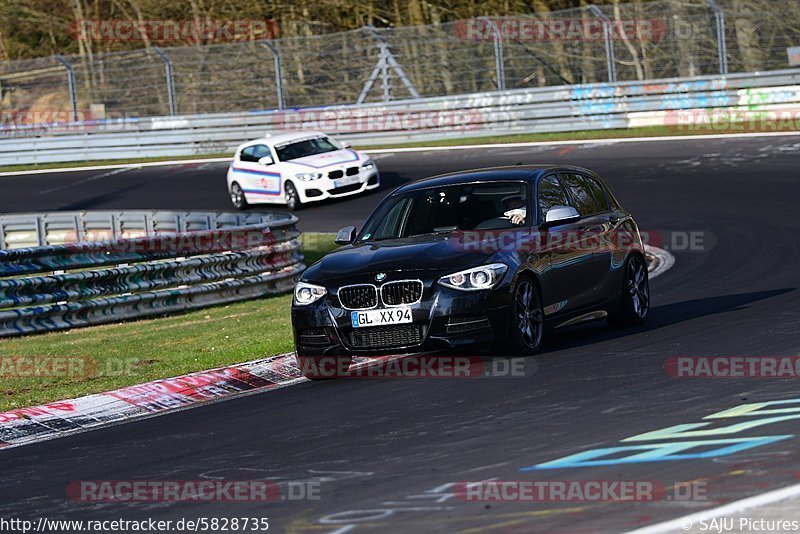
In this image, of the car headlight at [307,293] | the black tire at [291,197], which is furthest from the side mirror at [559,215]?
the black tire at [291,197]

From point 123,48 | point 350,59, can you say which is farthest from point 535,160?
point 123,48

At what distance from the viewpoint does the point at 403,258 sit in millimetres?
10062

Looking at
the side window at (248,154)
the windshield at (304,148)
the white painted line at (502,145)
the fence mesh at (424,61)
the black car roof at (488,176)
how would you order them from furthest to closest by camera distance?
1. the fence mesh at (424,61)
2. the side window at (248,154)
3. the windshield at (304,148)
4. the white painted line at (502,145)
5. the black car roof at (488,176)

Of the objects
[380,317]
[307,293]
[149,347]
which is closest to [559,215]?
[380,317]

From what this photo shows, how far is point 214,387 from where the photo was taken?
1041cm

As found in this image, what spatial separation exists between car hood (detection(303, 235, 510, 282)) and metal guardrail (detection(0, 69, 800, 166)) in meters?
19.8

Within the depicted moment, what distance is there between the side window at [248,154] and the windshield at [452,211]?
17.7 metres

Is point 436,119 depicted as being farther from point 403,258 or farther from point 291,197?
point 403,258

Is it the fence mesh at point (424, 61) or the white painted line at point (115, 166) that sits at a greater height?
the fence mesh at point (424, 61)

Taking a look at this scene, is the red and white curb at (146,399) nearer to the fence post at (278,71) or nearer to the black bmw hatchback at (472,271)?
the black bmw hatchback at (472,271)

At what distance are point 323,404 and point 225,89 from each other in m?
28.5

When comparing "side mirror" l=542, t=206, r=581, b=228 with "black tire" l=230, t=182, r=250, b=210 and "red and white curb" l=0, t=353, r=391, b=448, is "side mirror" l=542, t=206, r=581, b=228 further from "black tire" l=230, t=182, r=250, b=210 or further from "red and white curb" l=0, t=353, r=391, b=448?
"black tire" l=230, t=182, r=250, b=210

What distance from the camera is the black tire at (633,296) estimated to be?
1202 cm

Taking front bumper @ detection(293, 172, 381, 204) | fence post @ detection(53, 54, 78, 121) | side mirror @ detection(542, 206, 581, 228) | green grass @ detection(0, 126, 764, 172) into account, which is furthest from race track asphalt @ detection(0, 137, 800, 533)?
fence post @ detection(53, 54, 78, 121)
